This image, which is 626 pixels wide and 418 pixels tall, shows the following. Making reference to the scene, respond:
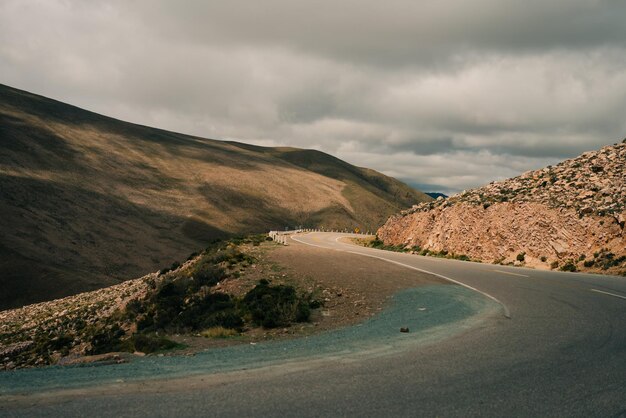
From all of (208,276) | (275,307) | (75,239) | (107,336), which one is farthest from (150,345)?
(75,239)

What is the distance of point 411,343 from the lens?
8.65 m

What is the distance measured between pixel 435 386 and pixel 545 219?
26.3 metres

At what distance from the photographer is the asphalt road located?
5.39m

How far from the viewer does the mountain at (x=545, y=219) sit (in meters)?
25.9

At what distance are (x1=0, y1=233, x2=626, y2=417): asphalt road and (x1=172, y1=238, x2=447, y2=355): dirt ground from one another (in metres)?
3.47

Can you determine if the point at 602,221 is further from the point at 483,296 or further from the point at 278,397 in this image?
the point at 278,397

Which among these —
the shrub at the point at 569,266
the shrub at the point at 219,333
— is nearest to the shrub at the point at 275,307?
the shrub at the point at 219,333

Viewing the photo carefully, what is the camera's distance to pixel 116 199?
97.9 m

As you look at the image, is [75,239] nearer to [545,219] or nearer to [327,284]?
[327,284]

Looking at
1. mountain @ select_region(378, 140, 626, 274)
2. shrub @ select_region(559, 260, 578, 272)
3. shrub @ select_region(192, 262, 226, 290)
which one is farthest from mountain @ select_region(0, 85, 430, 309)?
Answer: shrub @ select_region(559, 260, 578, 272)

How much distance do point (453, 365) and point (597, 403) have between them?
1.97 meters

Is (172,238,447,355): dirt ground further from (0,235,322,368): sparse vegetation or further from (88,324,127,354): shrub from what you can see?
(88,324,127,354): shrub

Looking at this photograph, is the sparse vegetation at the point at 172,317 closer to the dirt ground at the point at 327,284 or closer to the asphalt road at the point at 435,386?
the dirt ground at the point at 327,284

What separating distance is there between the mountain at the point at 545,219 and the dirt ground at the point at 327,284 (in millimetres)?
10402
